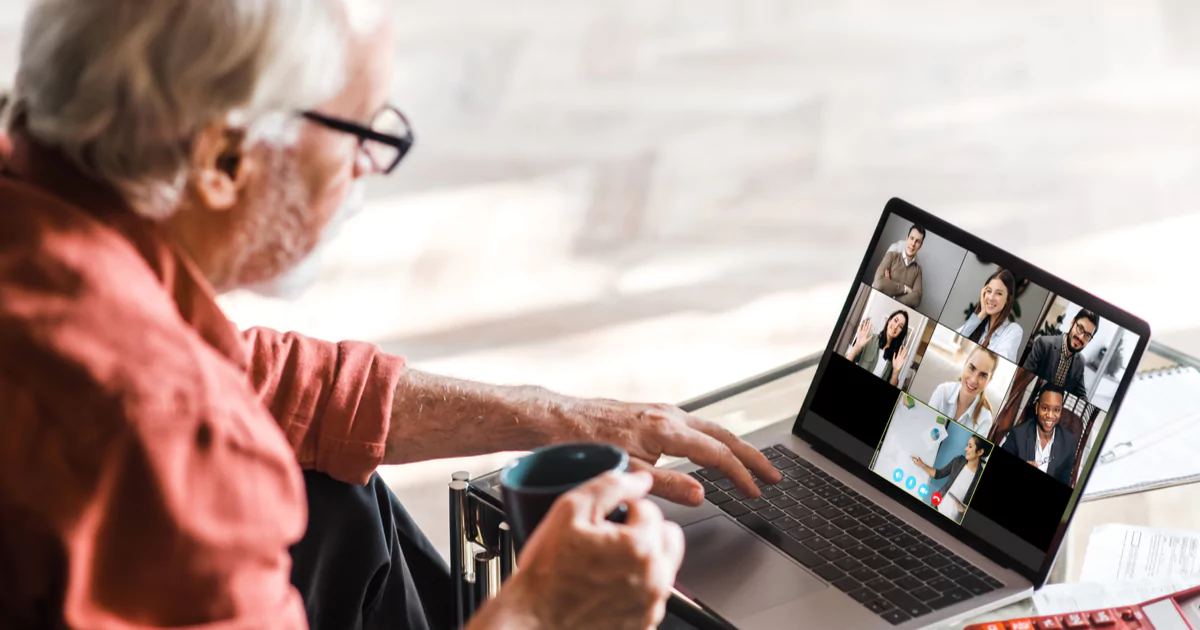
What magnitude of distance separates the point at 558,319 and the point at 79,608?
184 centimetres

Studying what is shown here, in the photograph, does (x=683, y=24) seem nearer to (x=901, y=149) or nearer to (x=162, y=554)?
(x=901, y=149)

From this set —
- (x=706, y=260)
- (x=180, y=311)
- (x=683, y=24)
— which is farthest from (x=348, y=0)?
(x=683, y=24)

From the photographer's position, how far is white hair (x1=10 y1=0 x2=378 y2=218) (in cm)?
90

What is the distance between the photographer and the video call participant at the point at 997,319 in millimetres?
1230

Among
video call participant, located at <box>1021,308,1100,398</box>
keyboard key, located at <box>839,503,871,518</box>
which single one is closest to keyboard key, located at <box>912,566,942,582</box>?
keyboard key, located at <box>839,503,871,518</box>

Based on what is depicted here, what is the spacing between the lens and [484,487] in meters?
1.32

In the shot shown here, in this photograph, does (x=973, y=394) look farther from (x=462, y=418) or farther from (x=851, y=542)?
(x=462, y=418)

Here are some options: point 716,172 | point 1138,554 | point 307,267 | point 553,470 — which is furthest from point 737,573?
point 716,172

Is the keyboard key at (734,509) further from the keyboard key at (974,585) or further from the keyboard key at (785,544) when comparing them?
the keyboard key at (974,585)

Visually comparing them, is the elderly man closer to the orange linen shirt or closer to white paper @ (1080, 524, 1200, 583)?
the orange linen shirt

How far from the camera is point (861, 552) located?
1.24 m

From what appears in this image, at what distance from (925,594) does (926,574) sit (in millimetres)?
37

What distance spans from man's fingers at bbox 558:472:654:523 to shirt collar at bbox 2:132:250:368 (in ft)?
1.01

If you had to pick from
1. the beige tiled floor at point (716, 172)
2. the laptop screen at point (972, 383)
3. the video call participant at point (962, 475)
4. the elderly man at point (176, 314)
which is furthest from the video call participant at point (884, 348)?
the beige tiled floor at point (716, 172)
